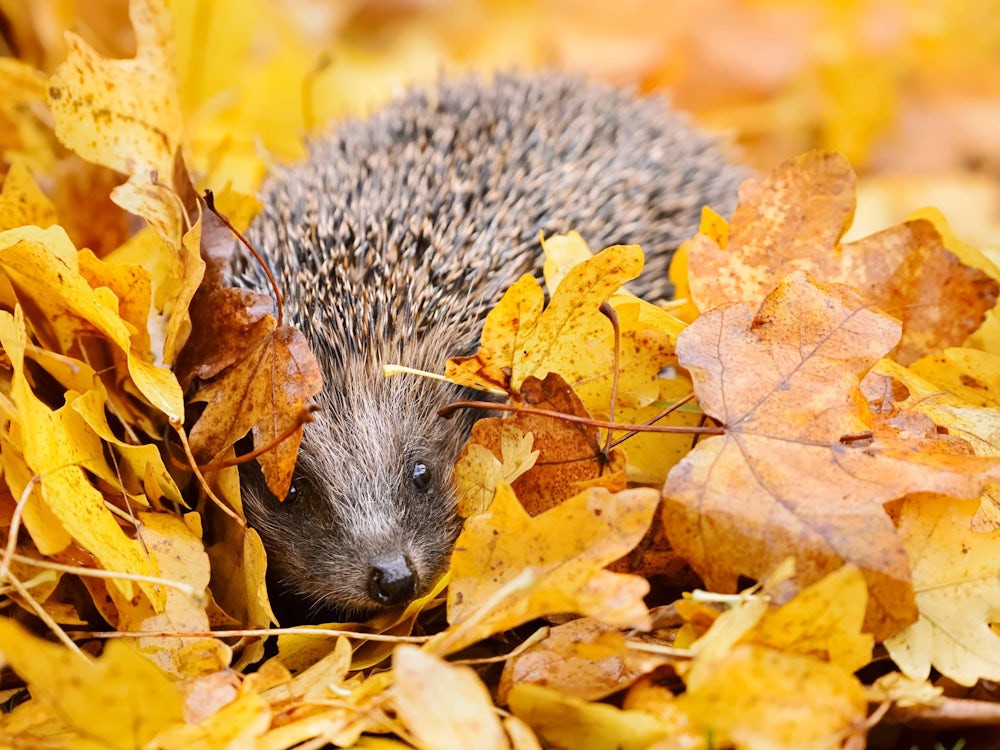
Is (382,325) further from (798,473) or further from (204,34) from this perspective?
(204,34)

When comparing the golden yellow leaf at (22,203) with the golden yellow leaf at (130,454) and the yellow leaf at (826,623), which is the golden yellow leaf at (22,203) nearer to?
the golden yellow leaf at (130,454)

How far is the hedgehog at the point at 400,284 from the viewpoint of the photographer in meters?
1.88

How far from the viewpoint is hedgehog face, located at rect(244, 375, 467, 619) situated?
1836mm

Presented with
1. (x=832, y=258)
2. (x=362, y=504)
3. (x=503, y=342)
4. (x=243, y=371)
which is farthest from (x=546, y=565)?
(x=832, y=258)

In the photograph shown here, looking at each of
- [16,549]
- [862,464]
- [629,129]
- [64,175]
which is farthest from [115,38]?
[862,464]

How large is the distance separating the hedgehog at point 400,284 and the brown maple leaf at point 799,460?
54cm

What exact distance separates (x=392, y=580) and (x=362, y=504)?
0.54ft

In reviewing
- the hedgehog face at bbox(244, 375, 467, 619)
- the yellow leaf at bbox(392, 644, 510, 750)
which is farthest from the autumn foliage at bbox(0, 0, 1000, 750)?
the hedgehog face at bbox(244, 375, 467, 619)

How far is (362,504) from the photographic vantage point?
1859mm

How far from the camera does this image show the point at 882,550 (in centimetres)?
144

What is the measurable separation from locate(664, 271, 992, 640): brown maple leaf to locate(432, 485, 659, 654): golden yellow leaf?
0.34 feet

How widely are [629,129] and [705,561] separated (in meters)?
1.42

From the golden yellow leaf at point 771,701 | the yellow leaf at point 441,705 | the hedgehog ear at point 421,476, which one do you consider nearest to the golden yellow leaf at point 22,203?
the hedgehog ear at point 421,476

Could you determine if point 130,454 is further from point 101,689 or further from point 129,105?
point 129,105
